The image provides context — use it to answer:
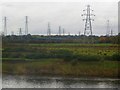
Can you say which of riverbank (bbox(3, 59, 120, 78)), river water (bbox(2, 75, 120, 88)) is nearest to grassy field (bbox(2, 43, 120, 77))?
riverbank (bbox(3, 59, 120, 78))

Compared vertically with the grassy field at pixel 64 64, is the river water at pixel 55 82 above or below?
below

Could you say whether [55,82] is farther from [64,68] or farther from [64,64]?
[64,64]

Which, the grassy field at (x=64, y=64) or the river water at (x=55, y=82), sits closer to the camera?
the river water at (x=55, y=82)

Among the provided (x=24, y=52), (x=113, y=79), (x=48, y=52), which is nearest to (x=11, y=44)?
(x=24, y=52)

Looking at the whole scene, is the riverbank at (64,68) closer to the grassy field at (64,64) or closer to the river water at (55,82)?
the grassy field at (64,64)

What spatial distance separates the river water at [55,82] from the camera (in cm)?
1465

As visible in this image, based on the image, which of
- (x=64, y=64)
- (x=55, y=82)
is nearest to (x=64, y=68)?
(x=64, y=64)

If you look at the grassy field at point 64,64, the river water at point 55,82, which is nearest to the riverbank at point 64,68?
the grassy field at point 64,64

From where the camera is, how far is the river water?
48.1ft

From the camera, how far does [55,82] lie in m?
15.9

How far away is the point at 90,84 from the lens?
51.2 ft

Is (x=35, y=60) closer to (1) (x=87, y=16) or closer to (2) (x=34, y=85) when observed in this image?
(2) (x=34, y=85)

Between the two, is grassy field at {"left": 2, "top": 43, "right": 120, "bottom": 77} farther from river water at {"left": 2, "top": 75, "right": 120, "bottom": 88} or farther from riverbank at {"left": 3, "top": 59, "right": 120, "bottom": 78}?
river water at {"left": 2, "top": 75, "right": 120, "bottom": 88}

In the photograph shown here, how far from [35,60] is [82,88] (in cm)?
624
